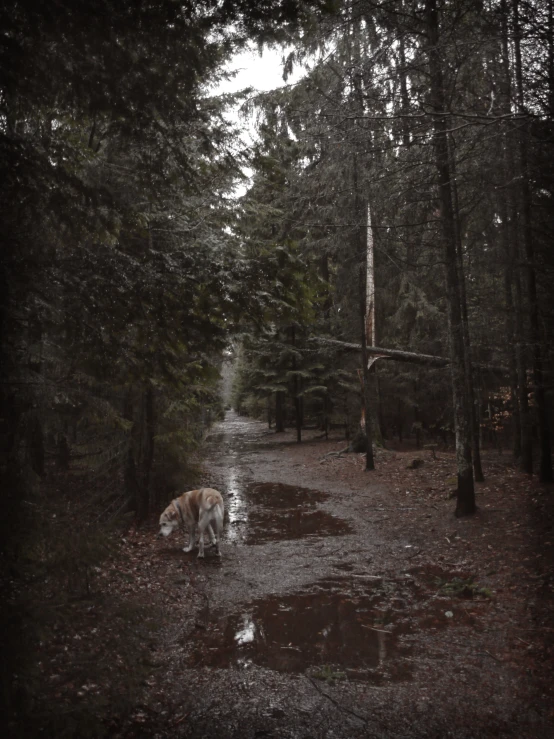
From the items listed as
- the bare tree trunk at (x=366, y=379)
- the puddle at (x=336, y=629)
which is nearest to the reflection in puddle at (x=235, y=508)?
the puddle at (x=336, y=629)

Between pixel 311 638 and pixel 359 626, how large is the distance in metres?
0.65

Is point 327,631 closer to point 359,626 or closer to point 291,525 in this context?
point 359,626

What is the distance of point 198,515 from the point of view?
347 inches

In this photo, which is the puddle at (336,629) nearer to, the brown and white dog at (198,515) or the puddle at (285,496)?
the brown and white dog at (198,515)

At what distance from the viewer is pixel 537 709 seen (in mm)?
3852

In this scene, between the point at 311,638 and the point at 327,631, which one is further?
the point at 327,631

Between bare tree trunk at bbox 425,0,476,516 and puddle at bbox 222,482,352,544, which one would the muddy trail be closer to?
puddle at bbox 222,482,352,544

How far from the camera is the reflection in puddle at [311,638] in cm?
475

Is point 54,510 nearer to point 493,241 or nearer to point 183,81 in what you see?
point 183,81

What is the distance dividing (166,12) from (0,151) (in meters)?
1.44

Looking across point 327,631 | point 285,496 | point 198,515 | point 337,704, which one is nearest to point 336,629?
point 327,631

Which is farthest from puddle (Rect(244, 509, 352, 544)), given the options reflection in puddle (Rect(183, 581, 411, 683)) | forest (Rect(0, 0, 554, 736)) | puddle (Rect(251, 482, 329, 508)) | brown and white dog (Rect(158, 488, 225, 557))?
forest (Rect(0, 0, 554, 736))

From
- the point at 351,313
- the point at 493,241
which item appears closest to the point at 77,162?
the point at 493,241

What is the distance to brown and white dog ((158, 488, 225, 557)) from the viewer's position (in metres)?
8.39
